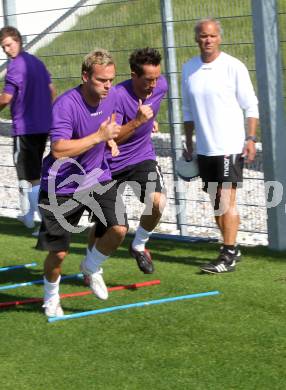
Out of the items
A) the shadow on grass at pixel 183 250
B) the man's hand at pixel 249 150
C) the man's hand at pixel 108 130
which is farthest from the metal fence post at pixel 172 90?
the man's hand at pixel 108 130

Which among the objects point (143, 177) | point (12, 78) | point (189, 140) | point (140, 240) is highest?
point (12, 78)

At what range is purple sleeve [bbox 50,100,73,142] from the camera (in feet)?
24.0

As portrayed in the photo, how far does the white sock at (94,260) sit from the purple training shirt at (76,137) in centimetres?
59

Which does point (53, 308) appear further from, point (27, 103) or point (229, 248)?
point (27, 103)

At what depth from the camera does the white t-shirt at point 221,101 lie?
8820 mm

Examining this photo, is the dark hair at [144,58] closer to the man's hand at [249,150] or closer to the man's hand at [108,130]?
the man's hand at [249,150]

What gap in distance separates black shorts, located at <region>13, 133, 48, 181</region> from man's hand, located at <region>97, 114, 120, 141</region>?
12.8 ft

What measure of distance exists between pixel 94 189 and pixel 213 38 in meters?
1.84

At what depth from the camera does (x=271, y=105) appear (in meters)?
9.43

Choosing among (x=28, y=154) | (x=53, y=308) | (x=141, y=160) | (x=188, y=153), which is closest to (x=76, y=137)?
(x=53, y=308)

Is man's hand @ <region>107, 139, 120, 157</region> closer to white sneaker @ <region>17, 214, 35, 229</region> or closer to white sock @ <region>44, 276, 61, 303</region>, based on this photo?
white sock @ <region>44, 276, 61, 303</region>

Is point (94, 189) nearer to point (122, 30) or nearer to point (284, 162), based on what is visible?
point (284, 162)

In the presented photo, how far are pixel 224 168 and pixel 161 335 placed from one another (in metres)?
2.18

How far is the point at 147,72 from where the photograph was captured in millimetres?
8570
